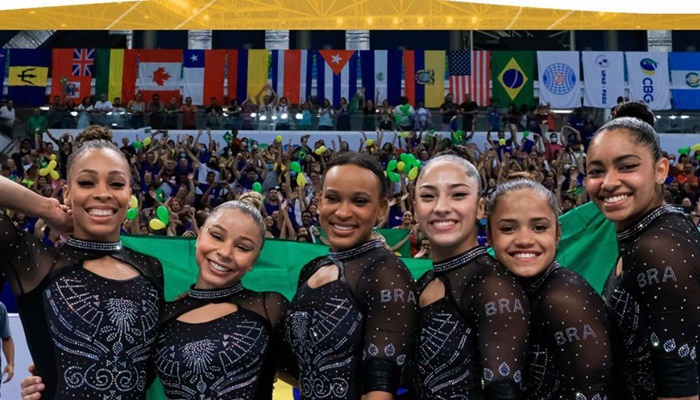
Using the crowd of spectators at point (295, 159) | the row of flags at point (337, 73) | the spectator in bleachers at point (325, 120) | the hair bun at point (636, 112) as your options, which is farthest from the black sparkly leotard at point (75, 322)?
the row of flags at point (337, 73)

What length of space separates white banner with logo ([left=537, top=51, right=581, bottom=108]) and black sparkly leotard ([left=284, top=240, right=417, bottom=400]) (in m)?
16.2

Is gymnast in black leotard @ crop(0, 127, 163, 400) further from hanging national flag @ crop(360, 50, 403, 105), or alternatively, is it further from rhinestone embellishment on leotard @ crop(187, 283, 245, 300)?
hanging national flag @ crop(360, 50, 403, 105)

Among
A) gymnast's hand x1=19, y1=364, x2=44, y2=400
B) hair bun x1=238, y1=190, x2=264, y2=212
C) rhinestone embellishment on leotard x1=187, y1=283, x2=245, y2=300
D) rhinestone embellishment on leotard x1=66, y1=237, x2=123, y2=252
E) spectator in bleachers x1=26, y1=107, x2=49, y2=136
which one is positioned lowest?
gymnast's hand x1=19, y1=364, x2=44, y2=400

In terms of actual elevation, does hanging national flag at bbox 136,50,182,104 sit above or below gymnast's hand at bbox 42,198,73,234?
above

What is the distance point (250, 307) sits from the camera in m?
3.17

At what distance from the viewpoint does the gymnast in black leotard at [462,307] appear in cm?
270

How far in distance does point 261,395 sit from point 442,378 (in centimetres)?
71

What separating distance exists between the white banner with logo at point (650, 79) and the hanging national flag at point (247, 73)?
834 cm

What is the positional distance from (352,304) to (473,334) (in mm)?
437

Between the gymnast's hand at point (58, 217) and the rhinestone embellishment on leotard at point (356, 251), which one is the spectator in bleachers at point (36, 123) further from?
the rhinestone embellishment on leotard at point (356, 251)

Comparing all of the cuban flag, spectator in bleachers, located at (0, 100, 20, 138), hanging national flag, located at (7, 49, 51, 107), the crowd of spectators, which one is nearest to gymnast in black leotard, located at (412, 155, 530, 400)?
the crowd of spectators

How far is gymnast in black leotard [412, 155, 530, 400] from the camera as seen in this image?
270 cm

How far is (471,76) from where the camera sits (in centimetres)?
1962

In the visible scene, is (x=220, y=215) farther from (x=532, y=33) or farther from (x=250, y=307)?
(x=532, y=33)
